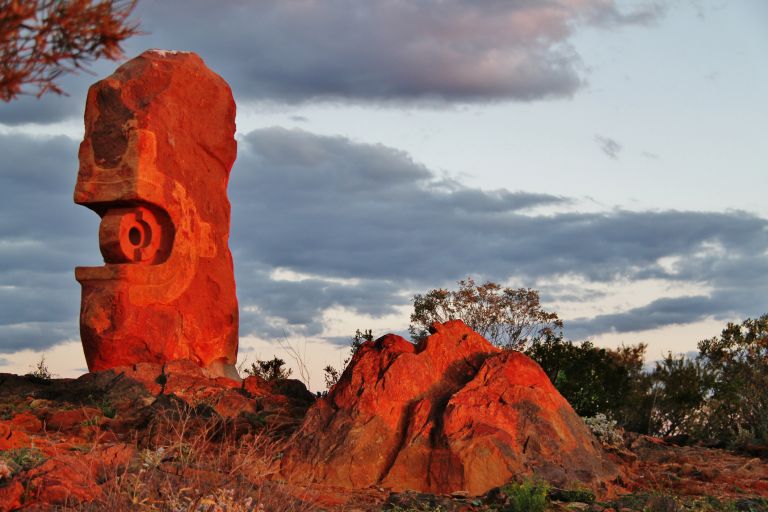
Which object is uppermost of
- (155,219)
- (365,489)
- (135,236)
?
(155,219)

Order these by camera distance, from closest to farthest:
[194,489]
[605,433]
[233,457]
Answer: [194,489] → [233,457] → [605,433]

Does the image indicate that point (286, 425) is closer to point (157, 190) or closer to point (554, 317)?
point (157, 190)

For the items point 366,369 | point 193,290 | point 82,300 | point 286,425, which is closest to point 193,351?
point 193,290

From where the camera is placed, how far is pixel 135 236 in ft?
54.4

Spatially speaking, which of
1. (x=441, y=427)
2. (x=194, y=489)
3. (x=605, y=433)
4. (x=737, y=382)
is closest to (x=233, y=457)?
(x=194, y=489)

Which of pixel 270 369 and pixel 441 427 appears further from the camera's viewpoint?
pixel 270 369

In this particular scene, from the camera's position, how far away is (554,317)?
20406mm

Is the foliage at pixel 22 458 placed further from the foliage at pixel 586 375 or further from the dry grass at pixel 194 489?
the foliage at pixel 586 375

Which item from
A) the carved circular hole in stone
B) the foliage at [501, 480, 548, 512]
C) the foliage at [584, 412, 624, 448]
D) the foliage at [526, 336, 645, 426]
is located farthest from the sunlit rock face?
the foliage at [501, 480, 548, 512]

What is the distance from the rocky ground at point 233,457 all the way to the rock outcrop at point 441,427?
3 centimetres

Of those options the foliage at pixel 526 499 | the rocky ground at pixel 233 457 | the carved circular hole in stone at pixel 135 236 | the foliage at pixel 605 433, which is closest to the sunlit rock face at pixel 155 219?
the carved circular hole in stone at pixel 135 236

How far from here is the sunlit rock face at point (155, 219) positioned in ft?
51.9

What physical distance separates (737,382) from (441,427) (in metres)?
9.63

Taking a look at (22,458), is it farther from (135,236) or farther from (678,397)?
(678,397)
